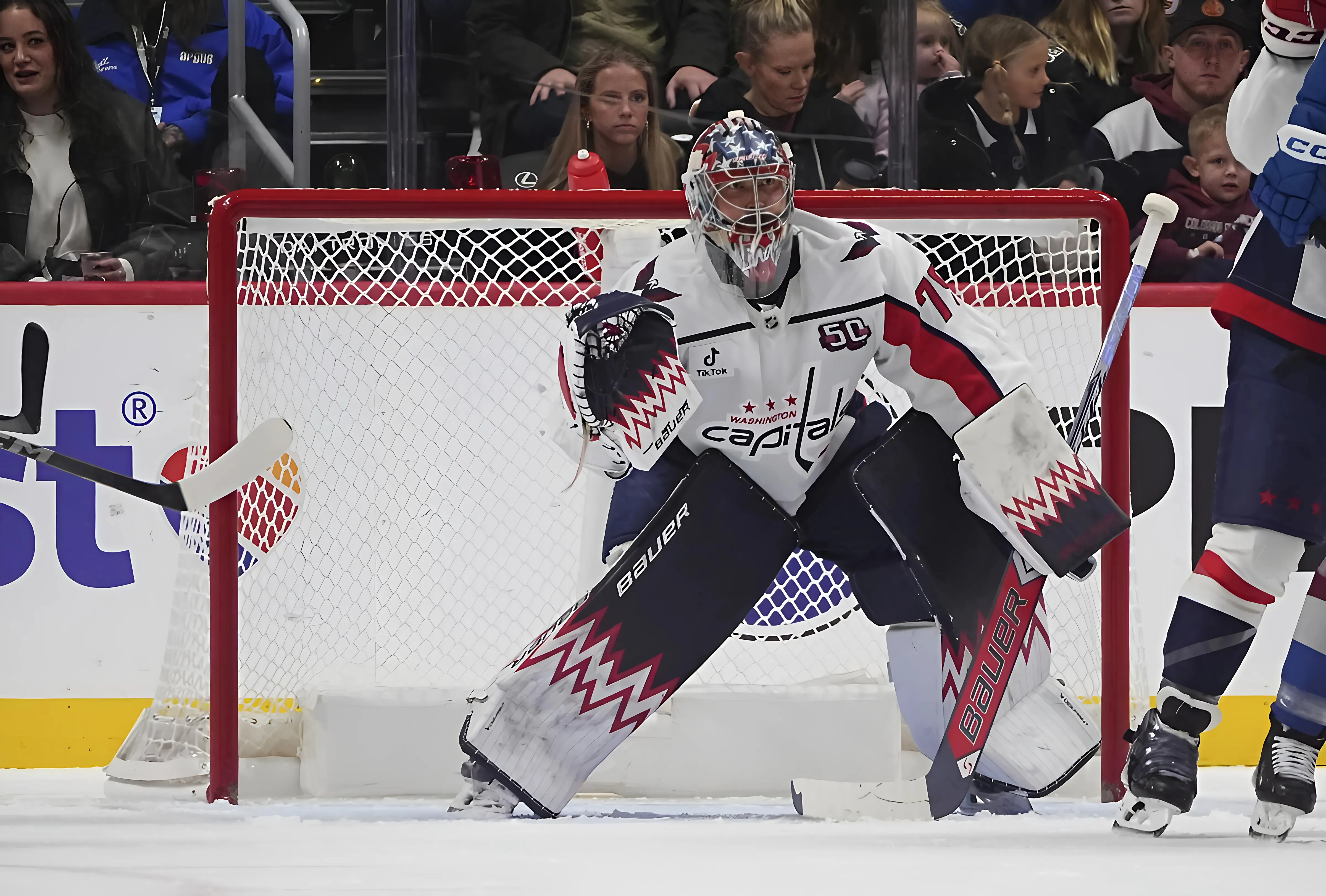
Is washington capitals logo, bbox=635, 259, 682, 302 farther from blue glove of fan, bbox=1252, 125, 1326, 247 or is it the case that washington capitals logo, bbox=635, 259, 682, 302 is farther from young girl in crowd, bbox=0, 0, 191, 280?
young girl in crowd, bbox=0, 0, 191, 280

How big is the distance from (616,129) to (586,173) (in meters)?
0.21

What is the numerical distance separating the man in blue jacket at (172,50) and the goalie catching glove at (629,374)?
1.61m

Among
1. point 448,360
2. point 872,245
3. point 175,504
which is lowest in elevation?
point 175,504

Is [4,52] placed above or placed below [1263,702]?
above

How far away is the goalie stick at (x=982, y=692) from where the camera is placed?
2.13m

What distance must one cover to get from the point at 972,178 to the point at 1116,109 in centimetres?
53

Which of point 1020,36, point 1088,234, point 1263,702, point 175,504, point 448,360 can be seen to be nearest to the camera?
point 175,504

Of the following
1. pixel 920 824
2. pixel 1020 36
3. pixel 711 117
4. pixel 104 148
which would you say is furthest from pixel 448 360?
pixel 1020 36

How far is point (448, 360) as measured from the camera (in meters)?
2.80

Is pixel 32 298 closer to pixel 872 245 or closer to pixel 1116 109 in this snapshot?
pixel 872 245

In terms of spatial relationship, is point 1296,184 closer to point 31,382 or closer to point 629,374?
point 629,374

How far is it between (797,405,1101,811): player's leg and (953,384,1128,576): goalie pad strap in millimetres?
79

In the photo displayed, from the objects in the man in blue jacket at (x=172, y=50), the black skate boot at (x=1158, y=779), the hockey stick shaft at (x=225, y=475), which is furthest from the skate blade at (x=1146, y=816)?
the man in blue jacket at (x=172, y=50)

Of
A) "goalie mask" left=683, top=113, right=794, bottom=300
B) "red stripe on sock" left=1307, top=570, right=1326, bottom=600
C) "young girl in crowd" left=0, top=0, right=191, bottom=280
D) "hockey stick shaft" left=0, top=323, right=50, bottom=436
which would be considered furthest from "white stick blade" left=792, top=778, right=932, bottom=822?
"young girl in crowd" left=0, top=0, right=191, bottom=280
